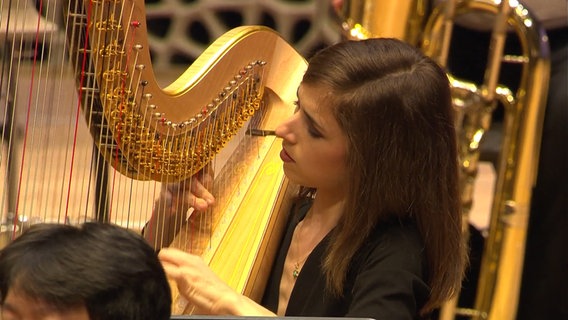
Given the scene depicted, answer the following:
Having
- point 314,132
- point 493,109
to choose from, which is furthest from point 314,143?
point 493,109

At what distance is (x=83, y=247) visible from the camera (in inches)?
41.1

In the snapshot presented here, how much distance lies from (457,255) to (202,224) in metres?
0.44

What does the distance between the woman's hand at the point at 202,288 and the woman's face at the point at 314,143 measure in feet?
0.73

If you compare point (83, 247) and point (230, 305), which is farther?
point (230, 305)

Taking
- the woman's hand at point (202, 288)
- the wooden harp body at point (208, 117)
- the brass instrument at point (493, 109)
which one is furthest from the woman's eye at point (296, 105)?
the brass instrument at point (493, 109)

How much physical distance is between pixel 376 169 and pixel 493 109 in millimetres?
1043

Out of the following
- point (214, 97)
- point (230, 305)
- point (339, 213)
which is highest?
point (214, 97)

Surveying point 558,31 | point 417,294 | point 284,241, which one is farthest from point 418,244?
point 558,31

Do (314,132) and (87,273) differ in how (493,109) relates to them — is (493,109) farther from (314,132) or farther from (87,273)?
(87,273)

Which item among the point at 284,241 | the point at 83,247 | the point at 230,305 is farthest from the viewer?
the point at 284,241

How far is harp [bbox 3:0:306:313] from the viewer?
150 cm

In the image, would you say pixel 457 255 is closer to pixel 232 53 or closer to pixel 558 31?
pixel 232 53

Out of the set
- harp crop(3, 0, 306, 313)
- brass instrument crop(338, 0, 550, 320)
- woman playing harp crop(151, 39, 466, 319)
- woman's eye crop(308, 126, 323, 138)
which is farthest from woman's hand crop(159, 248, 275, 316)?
brass instrument crop(338, 0, 550, 320)

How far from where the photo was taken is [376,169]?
1.62 m
